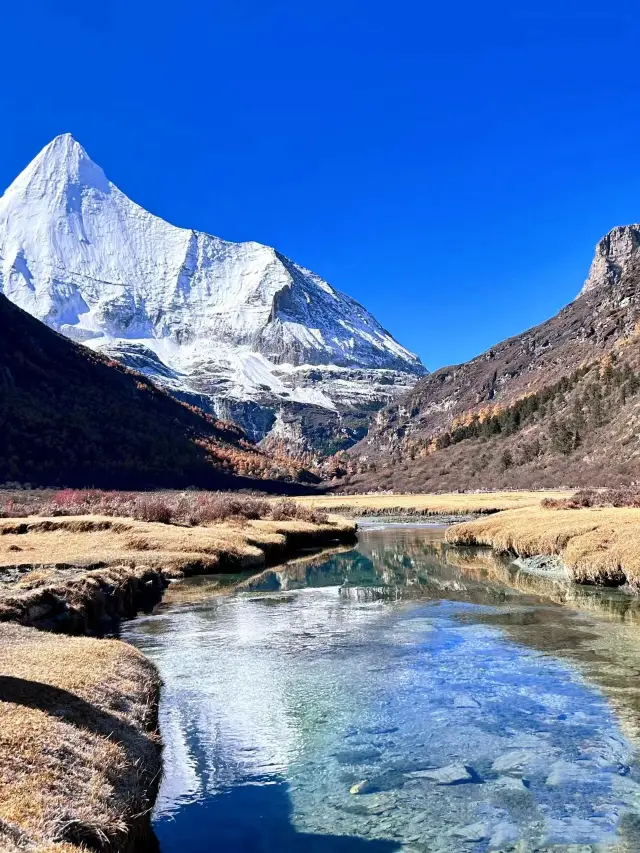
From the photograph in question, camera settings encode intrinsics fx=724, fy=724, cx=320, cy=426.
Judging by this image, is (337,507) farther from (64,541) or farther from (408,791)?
(408,791)

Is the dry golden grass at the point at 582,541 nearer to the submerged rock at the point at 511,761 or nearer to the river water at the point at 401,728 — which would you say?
the river water at the point at 401,728

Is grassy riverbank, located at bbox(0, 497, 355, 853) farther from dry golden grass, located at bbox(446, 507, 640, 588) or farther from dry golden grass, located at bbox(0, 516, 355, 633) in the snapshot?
dry golden grass, located at bbox(446, 507, 640, 588)

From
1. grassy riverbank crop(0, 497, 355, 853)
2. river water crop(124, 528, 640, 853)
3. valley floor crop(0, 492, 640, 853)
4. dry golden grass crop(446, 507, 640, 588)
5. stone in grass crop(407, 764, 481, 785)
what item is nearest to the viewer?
grassy riverbank crop(0, 497, 355, 853)

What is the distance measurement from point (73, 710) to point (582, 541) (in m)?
27.9

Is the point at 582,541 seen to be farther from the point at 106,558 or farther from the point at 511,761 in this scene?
the point at 511,761

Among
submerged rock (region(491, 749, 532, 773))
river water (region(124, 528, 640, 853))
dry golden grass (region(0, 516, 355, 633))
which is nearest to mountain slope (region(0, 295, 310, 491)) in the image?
dry golden grass (region(0, 516, 355, 633))

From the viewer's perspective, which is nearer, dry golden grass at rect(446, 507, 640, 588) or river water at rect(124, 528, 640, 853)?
river water at rect(124, 528, 640, 853)

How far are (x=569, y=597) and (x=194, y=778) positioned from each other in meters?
20.1

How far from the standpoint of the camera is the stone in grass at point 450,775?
11.4m

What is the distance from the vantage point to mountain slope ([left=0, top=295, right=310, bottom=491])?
472ft

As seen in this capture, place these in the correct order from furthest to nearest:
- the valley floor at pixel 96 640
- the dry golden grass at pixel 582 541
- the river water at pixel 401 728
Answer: the dry golden grass at pixel 582 541
the river water at pixel 401 728
the valley floor at pixel 96 640

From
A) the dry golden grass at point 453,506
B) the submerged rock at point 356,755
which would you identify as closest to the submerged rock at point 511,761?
the submerged rock at point 356,755

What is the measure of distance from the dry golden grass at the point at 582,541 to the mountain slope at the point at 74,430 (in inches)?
4149

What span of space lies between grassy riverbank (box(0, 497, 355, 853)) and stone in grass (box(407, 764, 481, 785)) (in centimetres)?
424
